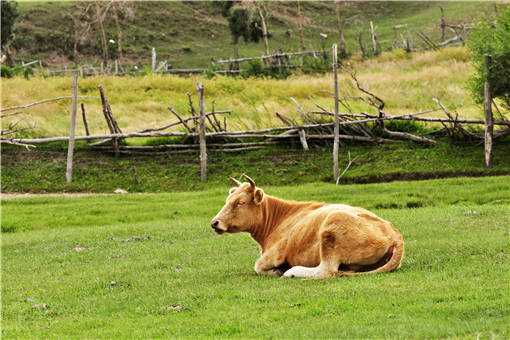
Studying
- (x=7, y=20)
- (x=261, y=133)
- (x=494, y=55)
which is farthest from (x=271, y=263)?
(x=7, y=20)

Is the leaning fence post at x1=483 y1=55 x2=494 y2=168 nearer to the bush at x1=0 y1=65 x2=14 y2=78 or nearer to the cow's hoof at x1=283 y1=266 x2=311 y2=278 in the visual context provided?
the cow's hoof at x1=283 y1=266 x2=311 y2=278

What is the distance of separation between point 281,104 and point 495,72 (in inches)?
370

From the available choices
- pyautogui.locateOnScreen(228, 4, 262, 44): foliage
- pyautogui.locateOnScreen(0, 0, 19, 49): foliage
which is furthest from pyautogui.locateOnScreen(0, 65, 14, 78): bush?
pyautogui.locateOnScreen(228, 4, 262, 44): foliage

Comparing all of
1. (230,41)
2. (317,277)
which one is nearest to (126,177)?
(317,277)

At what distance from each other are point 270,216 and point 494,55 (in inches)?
643

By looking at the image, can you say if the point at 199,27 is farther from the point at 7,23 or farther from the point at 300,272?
the point at 300,272

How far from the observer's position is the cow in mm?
10477

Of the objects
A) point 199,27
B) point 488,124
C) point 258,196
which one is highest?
point 199,27

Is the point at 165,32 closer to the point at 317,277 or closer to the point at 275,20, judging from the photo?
the point at 275,20

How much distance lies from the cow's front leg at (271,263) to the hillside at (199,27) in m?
44.9

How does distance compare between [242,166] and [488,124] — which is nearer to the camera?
[488,124]

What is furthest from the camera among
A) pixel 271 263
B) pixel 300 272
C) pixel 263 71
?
pixel 263 71

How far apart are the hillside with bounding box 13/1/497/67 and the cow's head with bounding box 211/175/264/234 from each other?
44.5 metres

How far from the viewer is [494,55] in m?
26.4
